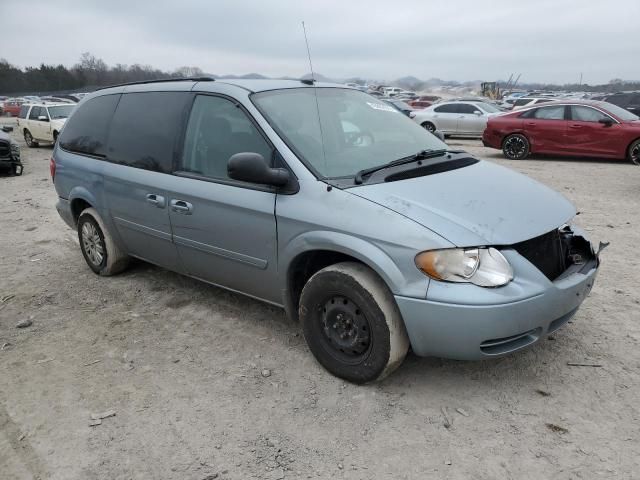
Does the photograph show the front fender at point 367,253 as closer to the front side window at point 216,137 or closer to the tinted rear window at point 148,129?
the front side window at point 216,137

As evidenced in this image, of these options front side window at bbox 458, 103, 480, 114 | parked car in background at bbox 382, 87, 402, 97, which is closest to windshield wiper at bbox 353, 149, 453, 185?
front side window at bbox 458, 103, 480, 114

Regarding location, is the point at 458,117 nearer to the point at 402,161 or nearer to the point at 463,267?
the point at 402,161

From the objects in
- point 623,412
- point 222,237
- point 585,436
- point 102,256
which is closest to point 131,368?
point 222,237

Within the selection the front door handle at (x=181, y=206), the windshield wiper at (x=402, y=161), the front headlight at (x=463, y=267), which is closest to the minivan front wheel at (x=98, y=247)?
the front door handle at (x=181, y=206)

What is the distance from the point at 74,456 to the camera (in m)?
2.56

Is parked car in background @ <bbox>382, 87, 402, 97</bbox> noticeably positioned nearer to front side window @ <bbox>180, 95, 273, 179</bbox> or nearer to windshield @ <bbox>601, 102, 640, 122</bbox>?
windshield @ <bbox>601, 102, 640, 122</bbox>

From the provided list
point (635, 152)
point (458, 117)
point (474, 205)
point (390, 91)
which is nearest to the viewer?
point (474, 205)

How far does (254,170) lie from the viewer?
296 cm

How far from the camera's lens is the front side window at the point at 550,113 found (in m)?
12.1

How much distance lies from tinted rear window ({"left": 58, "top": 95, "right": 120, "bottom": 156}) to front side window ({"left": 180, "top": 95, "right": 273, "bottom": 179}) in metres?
1.25

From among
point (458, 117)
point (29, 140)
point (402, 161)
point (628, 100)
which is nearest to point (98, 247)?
point (402, 161)

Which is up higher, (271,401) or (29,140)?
(29,140)

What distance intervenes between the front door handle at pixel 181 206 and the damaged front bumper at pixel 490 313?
173 centimetres

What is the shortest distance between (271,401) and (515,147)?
37.6 feet
